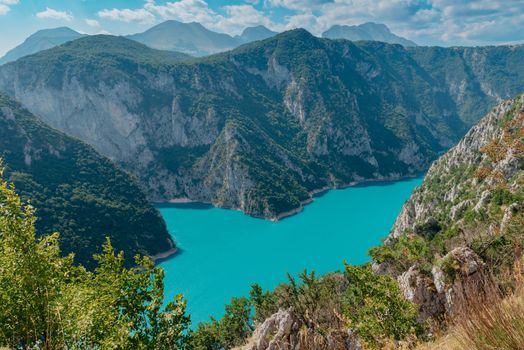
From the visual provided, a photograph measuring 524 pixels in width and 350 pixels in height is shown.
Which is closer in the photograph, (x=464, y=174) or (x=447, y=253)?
(x=447, y=253)

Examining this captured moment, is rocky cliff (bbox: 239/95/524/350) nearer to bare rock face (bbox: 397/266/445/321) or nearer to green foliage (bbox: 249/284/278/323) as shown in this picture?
bare rock face (bbox: 397/266/445/321)

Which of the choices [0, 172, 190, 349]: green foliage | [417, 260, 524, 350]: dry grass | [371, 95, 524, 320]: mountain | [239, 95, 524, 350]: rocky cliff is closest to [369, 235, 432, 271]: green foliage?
[371, 95, 524, 320]: mountain

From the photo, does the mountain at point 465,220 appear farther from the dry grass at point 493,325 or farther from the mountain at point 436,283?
the dry grass at point 493,325

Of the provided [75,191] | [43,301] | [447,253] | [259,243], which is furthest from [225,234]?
[43,301]

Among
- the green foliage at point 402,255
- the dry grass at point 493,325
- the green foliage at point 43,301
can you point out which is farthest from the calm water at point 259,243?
the dry grass at point 493,325

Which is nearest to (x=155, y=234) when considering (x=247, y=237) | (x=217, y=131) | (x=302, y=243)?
(x=247, y=237)

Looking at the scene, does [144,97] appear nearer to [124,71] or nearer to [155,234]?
[124,71]

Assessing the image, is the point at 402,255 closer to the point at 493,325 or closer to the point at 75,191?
the point at 493,325
